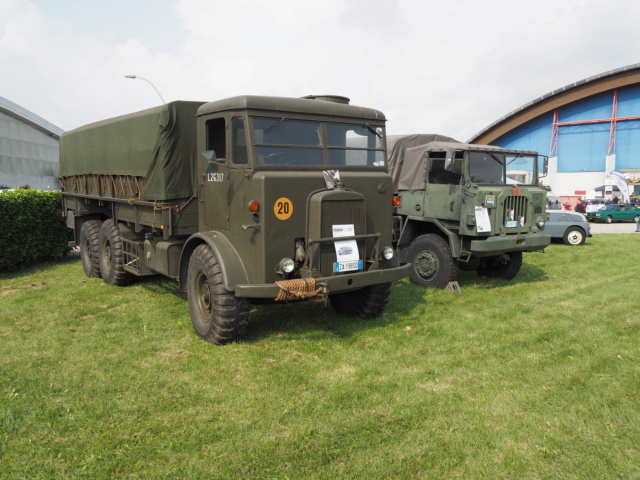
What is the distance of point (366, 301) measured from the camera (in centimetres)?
655

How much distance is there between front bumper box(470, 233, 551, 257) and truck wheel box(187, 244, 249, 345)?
411 cm

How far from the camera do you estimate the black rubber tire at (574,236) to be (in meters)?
14.9

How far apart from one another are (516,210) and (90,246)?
753 centimetres

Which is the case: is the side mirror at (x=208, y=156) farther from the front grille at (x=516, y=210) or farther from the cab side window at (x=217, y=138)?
the front grille at (x=516, y=210)

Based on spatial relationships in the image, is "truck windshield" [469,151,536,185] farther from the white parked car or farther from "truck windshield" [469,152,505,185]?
the white parked car

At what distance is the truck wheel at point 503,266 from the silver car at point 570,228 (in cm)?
620

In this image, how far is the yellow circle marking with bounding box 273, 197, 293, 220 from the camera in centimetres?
527

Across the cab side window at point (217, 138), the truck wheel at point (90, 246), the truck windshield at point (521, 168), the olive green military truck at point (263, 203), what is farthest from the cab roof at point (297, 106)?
the truck wheel at point (90, 246)

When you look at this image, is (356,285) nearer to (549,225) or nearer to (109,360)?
(109,360)

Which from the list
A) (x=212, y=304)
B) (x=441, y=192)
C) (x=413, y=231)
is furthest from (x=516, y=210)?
(x=212, y=304)

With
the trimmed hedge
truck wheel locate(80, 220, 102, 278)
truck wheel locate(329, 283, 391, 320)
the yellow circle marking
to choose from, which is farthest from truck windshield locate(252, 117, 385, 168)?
the trimmed hedge

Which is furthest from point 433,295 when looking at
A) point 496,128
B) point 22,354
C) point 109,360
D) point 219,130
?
point 496,128

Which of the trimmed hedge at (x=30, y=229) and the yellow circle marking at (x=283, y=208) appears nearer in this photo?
the yellow circle marking at (x=283, y=208)

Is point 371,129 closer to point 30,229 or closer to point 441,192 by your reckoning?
point 441,192
